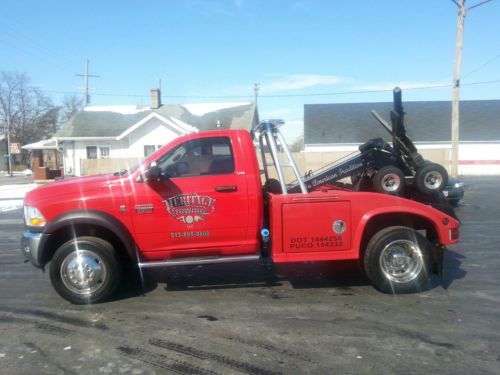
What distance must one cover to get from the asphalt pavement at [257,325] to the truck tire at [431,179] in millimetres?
1275

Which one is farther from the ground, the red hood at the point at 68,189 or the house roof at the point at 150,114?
the house roof at the point at 150,114

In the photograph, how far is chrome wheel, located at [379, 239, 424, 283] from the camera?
5410mm

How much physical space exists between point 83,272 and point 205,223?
5.05 ft

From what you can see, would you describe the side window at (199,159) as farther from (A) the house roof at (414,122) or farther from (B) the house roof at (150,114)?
(A) the house roof at (414,122)

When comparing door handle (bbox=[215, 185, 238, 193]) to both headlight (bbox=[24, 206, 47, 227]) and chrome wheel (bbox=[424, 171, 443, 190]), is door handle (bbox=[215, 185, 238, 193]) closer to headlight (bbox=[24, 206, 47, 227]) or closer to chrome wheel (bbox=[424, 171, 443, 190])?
headlight (bbox=[24, 206, 47, 227])

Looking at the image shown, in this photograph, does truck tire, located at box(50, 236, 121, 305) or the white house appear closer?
truck tire, located at box(50, 236, 121, 305)

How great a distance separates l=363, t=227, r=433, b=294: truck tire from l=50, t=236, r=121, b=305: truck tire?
308 cm

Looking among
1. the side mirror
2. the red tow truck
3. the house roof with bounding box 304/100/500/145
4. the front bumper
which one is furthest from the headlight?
the house roof with bounding box 304/100/500/145

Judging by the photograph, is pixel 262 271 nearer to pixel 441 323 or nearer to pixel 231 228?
pixel 231 228

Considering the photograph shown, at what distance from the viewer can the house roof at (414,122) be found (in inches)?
1415

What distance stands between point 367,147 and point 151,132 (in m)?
23.2

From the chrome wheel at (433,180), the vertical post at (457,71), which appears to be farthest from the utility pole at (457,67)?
the chrome wheel at (433,180)

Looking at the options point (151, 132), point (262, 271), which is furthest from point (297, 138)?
point (262, 271)

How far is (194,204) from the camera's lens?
207 inches
